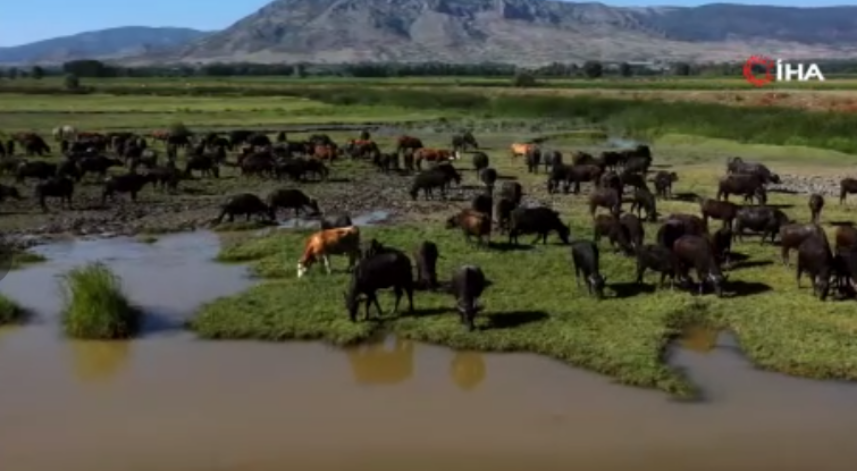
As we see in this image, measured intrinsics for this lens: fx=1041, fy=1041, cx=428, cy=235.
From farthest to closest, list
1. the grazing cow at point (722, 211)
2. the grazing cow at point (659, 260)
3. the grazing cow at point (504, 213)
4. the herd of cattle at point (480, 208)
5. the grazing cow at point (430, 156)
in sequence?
1. the grazing cow at point (430, 156)
2. the grazing cow at point (504, 213)
3. the grazing cow at point (722, 211)
4. the grazing cow at point (659, 260)
5. the herd of cattle at point (480, 208)

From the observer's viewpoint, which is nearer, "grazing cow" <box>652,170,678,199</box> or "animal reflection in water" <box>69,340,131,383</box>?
"animal reflection in water" <box>69,340,131,383</box>

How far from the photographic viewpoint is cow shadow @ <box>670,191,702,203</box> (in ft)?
87.6

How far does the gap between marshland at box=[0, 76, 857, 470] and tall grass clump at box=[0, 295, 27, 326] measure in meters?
0.05

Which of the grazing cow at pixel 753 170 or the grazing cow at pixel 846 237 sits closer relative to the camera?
the grazing cow at pixel 846 237

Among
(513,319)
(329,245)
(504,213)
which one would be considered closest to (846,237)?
(504,213)

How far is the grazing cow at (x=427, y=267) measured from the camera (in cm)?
1612

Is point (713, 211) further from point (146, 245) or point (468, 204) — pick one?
point (146, 245)

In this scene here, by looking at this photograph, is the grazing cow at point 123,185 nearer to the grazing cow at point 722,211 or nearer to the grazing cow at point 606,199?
the grazing cow at point 606,199

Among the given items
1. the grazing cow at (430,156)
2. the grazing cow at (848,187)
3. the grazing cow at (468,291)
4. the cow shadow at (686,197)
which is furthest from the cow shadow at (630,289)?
the grazing cow at (430,156)

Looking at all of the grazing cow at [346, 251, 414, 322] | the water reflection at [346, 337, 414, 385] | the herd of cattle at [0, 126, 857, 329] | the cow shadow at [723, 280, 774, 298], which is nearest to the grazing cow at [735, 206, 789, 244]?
the herd of cattle at [0, 126, 857, 329]

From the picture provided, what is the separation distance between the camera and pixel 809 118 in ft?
147

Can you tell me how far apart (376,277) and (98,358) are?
3864mm

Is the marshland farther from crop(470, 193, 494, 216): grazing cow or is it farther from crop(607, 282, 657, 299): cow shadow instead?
crop(470, 193, 494, 216): grazing cow

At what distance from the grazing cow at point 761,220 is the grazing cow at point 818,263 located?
385cm
